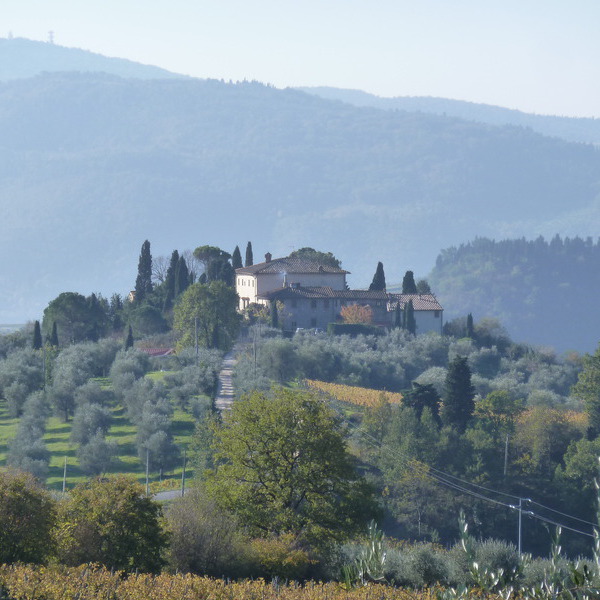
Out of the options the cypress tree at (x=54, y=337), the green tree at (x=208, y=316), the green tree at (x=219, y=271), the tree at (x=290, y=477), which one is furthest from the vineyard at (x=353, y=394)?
the tree at (x=290, y=477)

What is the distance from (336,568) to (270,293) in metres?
66.1

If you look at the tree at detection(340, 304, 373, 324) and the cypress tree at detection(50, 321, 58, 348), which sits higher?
the tree at detection(340, 304, 373, 324)

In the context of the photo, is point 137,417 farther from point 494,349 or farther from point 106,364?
point 494,349

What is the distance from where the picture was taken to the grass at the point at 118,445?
62969 mm

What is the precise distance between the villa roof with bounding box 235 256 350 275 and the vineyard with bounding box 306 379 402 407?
21541 mm

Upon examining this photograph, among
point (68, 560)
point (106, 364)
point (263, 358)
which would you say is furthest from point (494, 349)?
point (68, 560)

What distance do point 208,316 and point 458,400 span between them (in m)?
21.3

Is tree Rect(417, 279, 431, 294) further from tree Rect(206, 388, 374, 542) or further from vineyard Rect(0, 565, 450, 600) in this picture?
vineyard Rect(0, 565, 450, 600)

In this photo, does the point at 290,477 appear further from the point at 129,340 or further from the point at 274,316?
the point at 274,316

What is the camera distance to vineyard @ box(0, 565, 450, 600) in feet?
88.5

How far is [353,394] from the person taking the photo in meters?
81.9

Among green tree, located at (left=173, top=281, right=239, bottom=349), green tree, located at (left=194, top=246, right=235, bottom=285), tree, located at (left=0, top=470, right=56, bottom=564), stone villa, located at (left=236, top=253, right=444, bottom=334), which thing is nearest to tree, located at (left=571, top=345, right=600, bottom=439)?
green tree, located at (left=173, top=281, right=239, bottom=349)

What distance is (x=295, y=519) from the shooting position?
39.0 m

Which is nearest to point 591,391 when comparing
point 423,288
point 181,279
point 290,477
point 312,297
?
point 312,297
